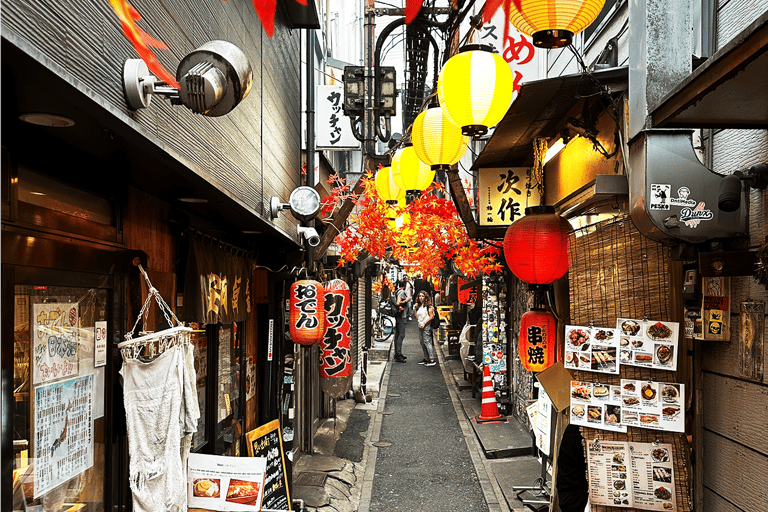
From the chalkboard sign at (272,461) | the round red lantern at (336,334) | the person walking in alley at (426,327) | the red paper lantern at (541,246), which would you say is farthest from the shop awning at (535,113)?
the person walking in alley at (426,327)

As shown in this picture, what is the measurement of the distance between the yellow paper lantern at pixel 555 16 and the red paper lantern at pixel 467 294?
18731mm

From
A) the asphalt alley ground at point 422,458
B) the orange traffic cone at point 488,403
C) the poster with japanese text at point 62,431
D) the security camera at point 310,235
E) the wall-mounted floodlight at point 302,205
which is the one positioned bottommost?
the asphalt alley ground at point 422,458

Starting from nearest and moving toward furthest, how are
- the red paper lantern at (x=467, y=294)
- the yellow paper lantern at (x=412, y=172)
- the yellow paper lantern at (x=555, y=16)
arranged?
the yellow paper lantern at (x=555, y=16) → the yellow paper lantern at (x=412, y=172) → the red paper lantern at (x=467, y=294)

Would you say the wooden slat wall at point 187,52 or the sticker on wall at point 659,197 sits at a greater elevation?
the wooden slat wall at point 187,52

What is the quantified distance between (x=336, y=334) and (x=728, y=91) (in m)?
11.3

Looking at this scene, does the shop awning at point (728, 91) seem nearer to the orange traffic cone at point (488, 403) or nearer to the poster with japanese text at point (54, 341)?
the poster with japanese text at point (54, 341)

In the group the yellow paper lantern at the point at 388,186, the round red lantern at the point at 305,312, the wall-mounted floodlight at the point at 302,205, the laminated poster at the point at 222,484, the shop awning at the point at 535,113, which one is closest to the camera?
the laminated poster at the point at 222,484

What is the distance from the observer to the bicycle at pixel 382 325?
44125mm

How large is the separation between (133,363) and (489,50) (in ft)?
16.8

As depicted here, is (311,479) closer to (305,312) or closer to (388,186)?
(305,312)

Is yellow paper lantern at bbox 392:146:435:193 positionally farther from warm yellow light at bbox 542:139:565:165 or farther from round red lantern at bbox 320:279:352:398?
round red lantern at bbox 320:279:352:398

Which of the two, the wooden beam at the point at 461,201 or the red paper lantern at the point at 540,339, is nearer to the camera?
the red paper lantern at the point at 540,339

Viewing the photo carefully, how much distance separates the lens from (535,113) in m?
9.36

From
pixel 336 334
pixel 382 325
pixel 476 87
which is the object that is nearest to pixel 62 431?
pixel 476 87
